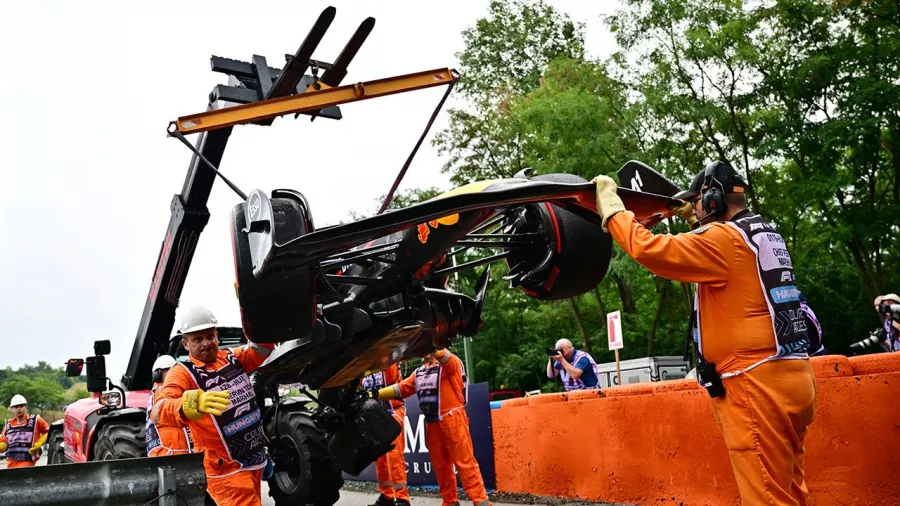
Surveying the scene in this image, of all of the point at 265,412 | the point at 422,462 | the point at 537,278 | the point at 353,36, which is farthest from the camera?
the point at 422,462

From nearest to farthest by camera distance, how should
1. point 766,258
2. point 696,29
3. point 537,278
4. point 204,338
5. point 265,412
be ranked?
point 766,258 < point 537,278 < point 204,338 < point 265,412 < point 696,29

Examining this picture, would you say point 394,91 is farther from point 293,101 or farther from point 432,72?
point 293,101

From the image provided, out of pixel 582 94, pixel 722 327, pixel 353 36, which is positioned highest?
pixel 582 94

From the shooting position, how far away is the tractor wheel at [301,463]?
7668 mm

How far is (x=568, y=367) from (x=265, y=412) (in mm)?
3499

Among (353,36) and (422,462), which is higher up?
(353,36)

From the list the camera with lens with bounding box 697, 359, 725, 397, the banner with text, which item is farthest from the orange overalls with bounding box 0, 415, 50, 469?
the camera with lens with bounding box 697, 359, 725, 397

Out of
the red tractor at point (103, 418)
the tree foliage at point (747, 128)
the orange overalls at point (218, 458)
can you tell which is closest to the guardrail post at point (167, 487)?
the orange overalls at point (218, 458)

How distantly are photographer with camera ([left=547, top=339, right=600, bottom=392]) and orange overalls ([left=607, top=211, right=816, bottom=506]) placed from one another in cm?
584

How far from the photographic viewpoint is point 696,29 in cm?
1928

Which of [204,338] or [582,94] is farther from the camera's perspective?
[582,94]

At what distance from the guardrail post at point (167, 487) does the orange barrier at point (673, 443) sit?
3.27 meters

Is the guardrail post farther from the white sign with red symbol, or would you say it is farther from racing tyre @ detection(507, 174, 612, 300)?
the white sign with red symbol

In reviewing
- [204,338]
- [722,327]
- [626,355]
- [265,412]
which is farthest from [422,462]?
[626,355]
